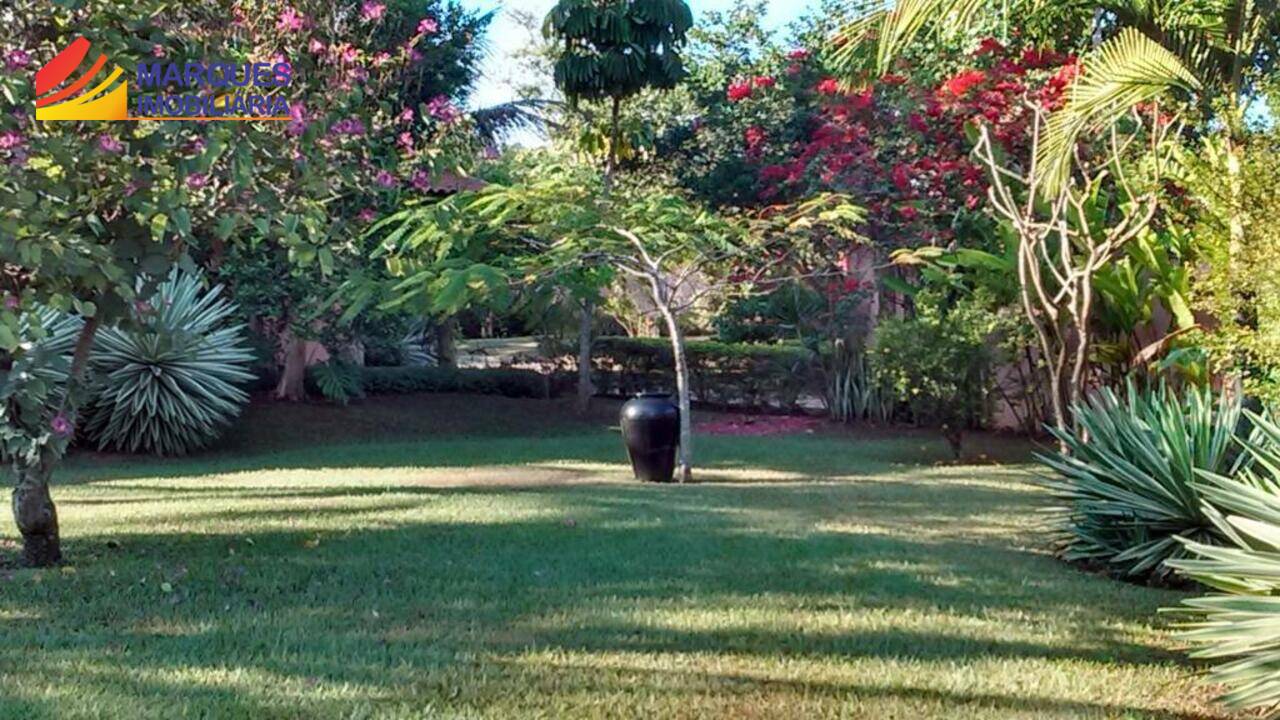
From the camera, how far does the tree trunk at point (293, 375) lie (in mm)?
18047

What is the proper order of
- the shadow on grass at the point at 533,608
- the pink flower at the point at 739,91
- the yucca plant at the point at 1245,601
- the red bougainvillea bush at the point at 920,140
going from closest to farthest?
the yucca plant at the point at 1245,601 → the shadow on grass at the point at 533,608 → the red bougainvillea bush at the point at 920,140 → the pink flower at the point at 739,91

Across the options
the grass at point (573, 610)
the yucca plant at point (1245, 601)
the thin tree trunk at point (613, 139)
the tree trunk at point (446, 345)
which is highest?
the thin tree trunk at point (613, 139)

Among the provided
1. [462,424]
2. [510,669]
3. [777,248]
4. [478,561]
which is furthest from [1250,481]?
[462,424]

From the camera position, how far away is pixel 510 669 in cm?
475

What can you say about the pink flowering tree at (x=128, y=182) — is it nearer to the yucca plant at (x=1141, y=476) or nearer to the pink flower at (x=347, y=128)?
the pink flower at (x=347, y=128)

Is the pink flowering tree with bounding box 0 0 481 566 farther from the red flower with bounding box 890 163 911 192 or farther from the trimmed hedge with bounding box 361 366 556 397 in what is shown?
the trimmed hedge with bounding box 361 366 556 397

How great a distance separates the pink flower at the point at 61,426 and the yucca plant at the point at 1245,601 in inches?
240

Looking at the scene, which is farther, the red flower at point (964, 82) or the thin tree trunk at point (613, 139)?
the thin tree trunk at point (613, 139)

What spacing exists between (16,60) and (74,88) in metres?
0.30

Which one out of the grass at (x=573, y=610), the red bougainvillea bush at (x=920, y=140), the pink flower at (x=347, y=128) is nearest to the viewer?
the grass at (x=573, y=610)

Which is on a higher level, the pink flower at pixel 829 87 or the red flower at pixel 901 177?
the pink flower at pixel 829 87

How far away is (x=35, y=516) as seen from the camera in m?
6.93

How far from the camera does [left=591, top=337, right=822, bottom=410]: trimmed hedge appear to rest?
20172 mm

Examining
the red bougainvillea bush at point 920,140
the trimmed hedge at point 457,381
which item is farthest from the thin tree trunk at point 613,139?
the trimmed hedge at point 457,381
